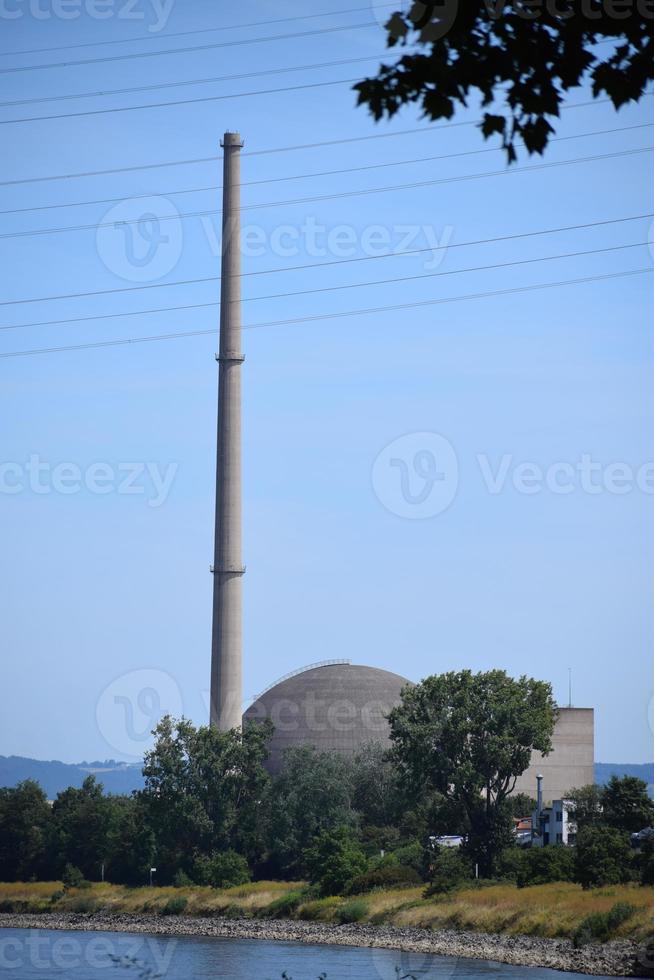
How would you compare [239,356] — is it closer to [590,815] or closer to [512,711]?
[512,711]

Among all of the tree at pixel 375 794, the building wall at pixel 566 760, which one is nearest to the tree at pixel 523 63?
the tree at pixel 375 794

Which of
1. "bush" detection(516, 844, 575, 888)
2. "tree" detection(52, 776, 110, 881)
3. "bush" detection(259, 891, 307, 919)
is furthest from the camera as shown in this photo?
"tree" detection(52, 776, 110, 881)

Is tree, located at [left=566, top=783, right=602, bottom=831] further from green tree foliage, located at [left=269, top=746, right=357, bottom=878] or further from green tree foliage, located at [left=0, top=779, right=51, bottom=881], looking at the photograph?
green tree foliage, located at [left=0, top=779, right=51, bottom=881]

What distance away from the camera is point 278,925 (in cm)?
6956

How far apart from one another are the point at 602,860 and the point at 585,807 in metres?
26.2

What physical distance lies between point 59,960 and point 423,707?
27573mm

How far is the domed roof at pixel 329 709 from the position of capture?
4459 inches

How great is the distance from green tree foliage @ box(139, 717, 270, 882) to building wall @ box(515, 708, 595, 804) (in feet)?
88.4

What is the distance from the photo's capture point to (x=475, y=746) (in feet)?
247

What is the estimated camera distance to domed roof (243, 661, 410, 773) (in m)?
113

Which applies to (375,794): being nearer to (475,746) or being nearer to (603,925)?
(475,746)

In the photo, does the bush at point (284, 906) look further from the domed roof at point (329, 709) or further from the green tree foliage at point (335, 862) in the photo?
the domed roof at point (329, 709)

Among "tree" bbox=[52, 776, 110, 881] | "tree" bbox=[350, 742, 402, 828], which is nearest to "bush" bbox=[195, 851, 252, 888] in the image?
"tree" bbox=[52, 776, 110, 881]

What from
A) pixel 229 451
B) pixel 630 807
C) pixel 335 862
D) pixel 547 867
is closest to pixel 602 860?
pixel 547 867
